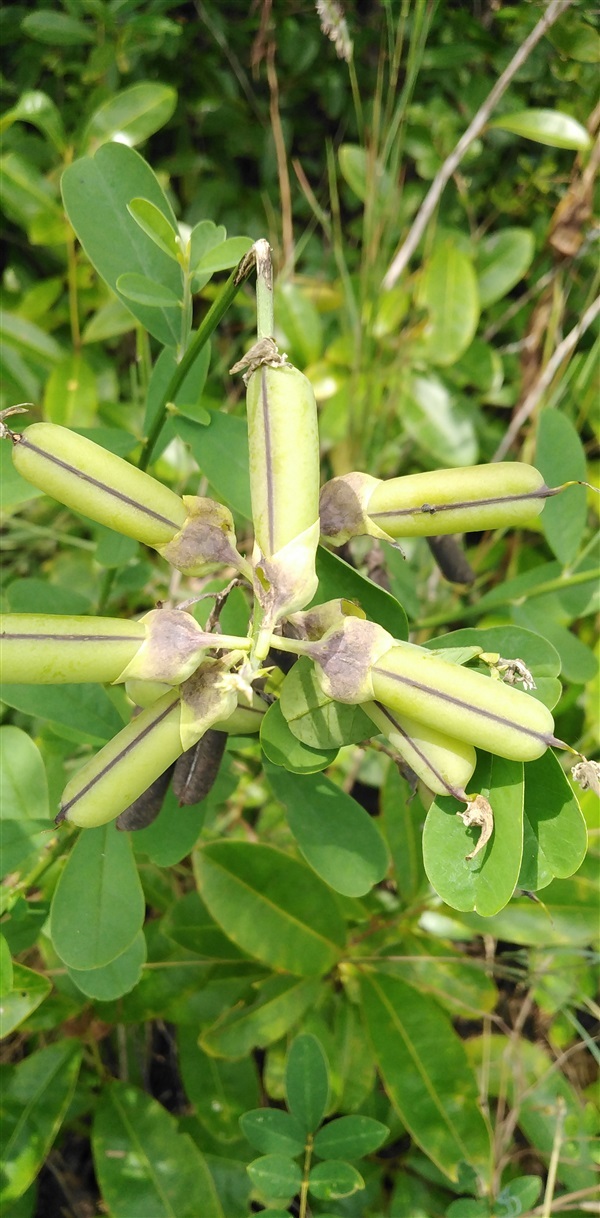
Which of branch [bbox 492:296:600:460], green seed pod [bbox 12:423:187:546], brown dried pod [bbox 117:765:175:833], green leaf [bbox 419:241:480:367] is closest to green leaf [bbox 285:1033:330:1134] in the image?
brown dried pod [bbox 117:765:175:833]

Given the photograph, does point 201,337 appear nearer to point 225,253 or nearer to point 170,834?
point 225,253

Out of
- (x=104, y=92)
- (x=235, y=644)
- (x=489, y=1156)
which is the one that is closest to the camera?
(x=235, y=644)

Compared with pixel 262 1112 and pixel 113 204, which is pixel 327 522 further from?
pixel 262 1112

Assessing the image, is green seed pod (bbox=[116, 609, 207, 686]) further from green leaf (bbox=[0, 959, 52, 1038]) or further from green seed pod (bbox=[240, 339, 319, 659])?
green leaf (bbox=[0, 959, 52, 1038])

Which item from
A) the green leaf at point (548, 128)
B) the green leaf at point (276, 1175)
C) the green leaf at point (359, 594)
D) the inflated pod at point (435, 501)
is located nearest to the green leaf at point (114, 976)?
the green leaf at point (276, 1175)

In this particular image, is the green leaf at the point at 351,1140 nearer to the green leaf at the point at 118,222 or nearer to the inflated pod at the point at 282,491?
the inflated pod at the point at 282,491

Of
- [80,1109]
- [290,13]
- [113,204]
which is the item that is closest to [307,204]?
[290,13]

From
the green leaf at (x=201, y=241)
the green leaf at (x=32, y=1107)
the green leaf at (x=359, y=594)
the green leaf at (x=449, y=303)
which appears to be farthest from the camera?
the green leaf at (x=449, y=303)
